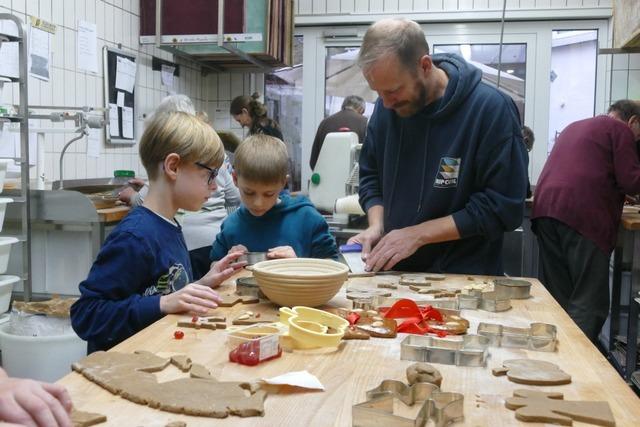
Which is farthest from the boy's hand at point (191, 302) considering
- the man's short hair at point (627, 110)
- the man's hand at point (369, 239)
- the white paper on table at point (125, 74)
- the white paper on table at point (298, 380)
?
the white paper on table at point (125, 74)

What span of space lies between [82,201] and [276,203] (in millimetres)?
1176

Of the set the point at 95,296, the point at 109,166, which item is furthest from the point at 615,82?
the point at 95,296

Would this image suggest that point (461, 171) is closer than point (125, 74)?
Yes

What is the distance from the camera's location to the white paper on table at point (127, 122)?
407cm

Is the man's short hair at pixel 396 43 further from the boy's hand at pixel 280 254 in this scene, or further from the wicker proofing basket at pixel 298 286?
the wicker proofing basket at pixel 298 286

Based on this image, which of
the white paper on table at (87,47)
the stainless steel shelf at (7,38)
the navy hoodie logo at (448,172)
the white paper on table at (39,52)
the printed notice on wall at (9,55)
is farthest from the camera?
the white paper on table at (87,47)

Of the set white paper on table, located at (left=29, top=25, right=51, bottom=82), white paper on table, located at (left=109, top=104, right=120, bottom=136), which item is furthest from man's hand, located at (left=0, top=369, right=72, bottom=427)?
white paper on table, located at (left=109, top=104, right=120, bottom=136)

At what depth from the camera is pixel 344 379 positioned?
2.74 ft

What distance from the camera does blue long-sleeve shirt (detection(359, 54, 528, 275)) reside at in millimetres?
1628

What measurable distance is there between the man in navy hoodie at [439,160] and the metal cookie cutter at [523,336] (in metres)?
0.53

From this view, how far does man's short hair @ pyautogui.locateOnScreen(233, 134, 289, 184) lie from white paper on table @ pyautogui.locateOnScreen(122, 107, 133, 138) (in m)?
2.42

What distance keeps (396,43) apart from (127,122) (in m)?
2.92

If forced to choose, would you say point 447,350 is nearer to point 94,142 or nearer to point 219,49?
point 94,142

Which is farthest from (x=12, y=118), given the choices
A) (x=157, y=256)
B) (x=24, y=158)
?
(x=157, y=256)
